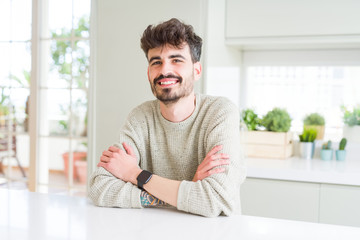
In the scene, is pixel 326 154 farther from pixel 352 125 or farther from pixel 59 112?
pixel 59 112

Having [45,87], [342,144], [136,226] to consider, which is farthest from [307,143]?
[45,87]

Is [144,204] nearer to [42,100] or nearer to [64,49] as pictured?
[42,100]

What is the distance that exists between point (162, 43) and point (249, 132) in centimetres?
130

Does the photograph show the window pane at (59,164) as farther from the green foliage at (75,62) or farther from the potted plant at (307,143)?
the potted plant at (307,143)

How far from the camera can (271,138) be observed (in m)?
2.67

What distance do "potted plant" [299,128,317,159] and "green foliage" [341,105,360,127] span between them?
0.26 meters

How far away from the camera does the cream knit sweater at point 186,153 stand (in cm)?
134

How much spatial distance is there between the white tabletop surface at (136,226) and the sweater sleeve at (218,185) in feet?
0.10

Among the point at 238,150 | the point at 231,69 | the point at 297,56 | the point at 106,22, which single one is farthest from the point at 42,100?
the point at 238,150

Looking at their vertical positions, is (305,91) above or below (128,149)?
above

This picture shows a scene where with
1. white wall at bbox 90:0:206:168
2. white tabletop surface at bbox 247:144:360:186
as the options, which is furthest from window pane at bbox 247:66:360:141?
white wall at bbox 90:0:206:168

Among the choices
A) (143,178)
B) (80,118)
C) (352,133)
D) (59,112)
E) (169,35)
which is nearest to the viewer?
(143,178)

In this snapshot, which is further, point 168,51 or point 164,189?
point 168,51

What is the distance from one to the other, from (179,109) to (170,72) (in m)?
0.16
